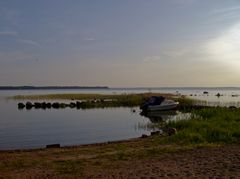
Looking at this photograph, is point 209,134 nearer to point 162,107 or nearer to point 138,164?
point 138,164

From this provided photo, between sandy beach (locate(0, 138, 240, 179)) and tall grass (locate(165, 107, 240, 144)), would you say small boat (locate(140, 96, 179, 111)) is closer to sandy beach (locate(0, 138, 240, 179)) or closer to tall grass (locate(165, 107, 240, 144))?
tall grass (locate(165, 107, 240, 144))

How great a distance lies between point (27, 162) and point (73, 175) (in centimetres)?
412

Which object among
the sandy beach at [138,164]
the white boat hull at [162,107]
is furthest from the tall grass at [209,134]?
the white boat hull at [162,107]

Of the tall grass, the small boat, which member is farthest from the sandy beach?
the small boat

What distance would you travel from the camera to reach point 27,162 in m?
16.0

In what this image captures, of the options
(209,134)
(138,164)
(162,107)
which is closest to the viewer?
(138,164)

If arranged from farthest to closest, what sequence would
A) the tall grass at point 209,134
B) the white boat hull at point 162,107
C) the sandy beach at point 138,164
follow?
the white boat hull at point 162,107, the tall grass at point 209,134, the sandy beach at point 138,164

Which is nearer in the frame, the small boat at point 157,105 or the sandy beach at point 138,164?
the sandy beach at point 138,164

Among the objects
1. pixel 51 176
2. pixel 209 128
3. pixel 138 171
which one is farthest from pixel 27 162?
pixel 209 128

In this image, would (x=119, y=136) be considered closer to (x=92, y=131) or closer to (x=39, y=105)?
(x=92, y=131)

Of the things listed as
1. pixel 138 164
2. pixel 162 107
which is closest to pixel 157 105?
pixel 162 107

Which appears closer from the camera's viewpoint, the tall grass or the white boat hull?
the tall grass

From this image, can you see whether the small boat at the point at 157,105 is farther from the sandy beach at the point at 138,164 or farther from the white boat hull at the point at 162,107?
the sandy beach at the point at 138,164

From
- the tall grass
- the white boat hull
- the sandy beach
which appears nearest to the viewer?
the sandy beach
